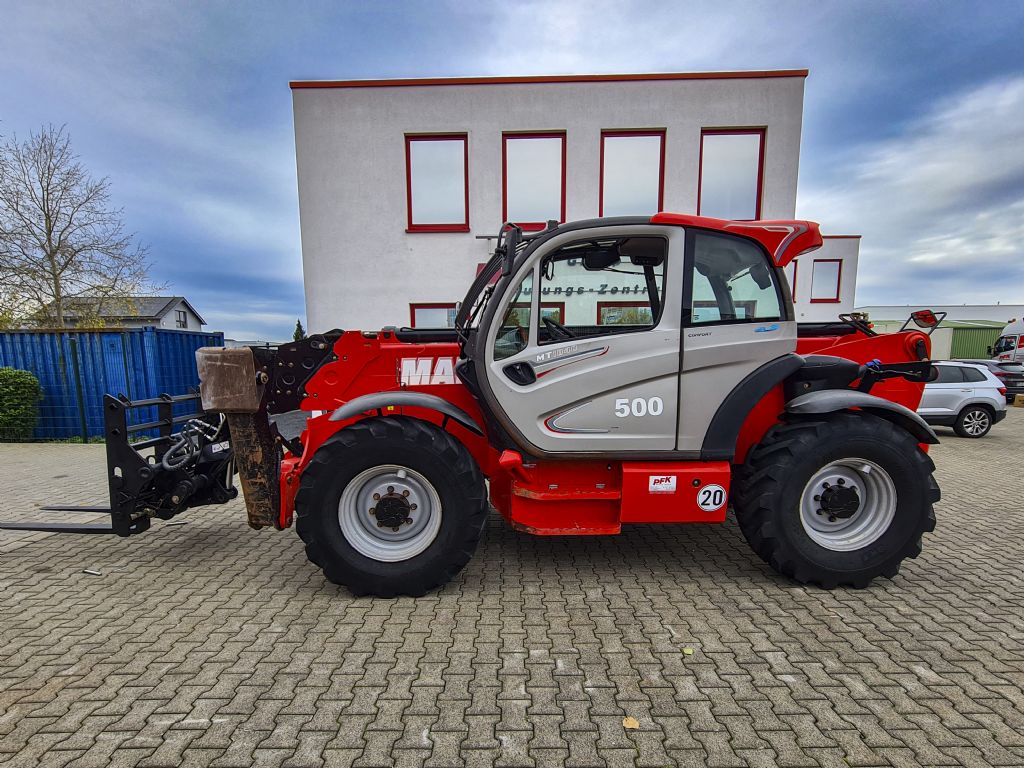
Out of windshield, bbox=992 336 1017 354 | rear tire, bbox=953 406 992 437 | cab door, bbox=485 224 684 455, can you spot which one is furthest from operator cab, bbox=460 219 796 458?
windshield, bbox=992 336 1017 354

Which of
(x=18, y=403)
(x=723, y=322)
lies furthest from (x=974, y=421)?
(x=18, y=403)

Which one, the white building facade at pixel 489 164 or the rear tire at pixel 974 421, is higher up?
the white building facade at pixel 489 164

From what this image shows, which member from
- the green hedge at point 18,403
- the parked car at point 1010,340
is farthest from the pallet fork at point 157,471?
the parked car at point 1010,340

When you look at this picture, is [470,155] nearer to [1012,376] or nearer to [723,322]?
[723,322]

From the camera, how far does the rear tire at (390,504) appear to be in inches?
119

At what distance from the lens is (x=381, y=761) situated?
1.88 metres

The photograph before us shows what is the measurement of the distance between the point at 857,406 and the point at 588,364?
6.01 ft

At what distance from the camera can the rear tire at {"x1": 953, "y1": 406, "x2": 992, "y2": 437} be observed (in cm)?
943

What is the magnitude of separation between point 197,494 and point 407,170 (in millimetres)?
8131

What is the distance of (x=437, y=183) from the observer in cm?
986

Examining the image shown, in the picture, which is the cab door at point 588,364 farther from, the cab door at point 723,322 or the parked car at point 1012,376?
the parked car at point 1012,376

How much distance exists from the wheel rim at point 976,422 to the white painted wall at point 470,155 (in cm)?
563

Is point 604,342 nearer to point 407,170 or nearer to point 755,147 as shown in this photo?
point 407,170

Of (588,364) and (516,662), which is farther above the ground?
(588,364)
